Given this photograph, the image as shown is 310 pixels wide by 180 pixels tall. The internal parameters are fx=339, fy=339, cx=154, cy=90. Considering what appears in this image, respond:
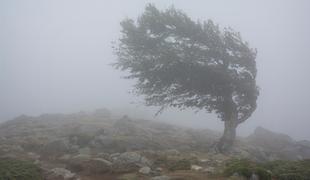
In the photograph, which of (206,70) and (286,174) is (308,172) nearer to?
(286,174)

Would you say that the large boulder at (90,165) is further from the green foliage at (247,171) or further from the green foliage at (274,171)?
the green foliage at (274,171)

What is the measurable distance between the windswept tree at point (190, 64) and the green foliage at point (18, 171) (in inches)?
657

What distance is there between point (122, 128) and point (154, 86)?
22.9 feet

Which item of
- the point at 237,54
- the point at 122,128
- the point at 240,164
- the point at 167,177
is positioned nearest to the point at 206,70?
the point at 237,54

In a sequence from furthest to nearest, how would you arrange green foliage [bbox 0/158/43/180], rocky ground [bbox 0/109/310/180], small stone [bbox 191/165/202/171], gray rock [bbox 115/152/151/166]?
gray rock [bbox 115/152/151/166] < small stone [bbox 191/165/202/171] < rocky ground [bbox 0/109/310/180] < green foliage [bbox 0/158/43/180]

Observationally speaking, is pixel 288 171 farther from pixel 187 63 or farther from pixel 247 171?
pixel 187 63

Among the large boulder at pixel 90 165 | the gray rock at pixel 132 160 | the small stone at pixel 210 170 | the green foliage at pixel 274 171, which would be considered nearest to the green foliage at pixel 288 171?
the green foliage at pixel 274 171

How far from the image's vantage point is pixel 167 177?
1678cm

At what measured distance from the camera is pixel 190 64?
33281 millimetres

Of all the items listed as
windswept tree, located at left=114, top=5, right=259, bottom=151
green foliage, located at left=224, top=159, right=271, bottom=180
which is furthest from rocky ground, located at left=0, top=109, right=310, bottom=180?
windswept tree, located at left=114, top=5, right=259, bottom=151

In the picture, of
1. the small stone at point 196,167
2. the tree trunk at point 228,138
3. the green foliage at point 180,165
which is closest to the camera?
the small stone at point 196,167

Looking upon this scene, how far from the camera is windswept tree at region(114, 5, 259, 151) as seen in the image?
33.6 m

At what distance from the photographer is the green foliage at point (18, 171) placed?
16938 millimetres

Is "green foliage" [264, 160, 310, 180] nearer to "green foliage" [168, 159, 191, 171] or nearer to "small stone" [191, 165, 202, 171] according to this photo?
"small stone" [191, 165, 202, 171]
